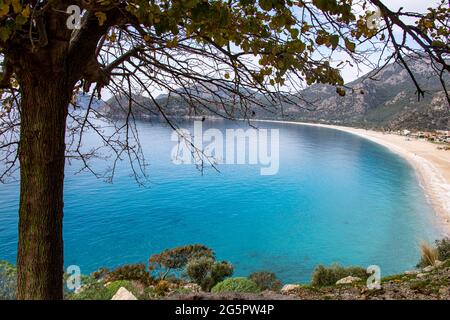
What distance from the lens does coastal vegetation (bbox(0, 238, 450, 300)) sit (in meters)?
5.54

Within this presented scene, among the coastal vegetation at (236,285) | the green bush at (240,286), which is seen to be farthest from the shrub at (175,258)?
the green bush at (240,286)

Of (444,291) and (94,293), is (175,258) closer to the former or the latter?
(94,293)

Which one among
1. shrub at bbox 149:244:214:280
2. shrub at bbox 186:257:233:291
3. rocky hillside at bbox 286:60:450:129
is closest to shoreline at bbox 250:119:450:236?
rocky hillside at bbox 286:60:450:129

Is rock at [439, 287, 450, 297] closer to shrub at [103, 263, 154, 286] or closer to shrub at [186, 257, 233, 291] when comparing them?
shrub at [103, 263, 154, 286]

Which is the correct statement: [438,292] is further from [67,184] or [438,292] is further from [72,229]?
[67,184]

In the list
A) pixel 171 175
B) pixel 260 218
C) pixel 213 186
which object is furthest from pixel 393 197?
pixel 171 175

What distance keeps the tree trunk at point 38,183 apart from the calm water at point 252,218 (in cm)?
1789

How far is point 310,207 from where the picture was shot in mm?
33750

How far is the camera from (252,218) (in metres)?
31.4

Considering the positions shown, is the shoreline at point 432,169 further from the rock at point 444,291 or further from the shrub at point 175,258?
the rock at point 444,291

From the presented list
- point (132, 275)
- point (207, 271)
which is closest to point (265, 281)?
point (207, 271)

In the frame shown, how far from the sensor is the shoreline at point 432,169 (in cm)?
2956

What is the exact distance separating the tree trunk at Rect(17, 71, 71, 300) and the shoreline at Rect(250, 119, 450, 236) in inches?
1068
